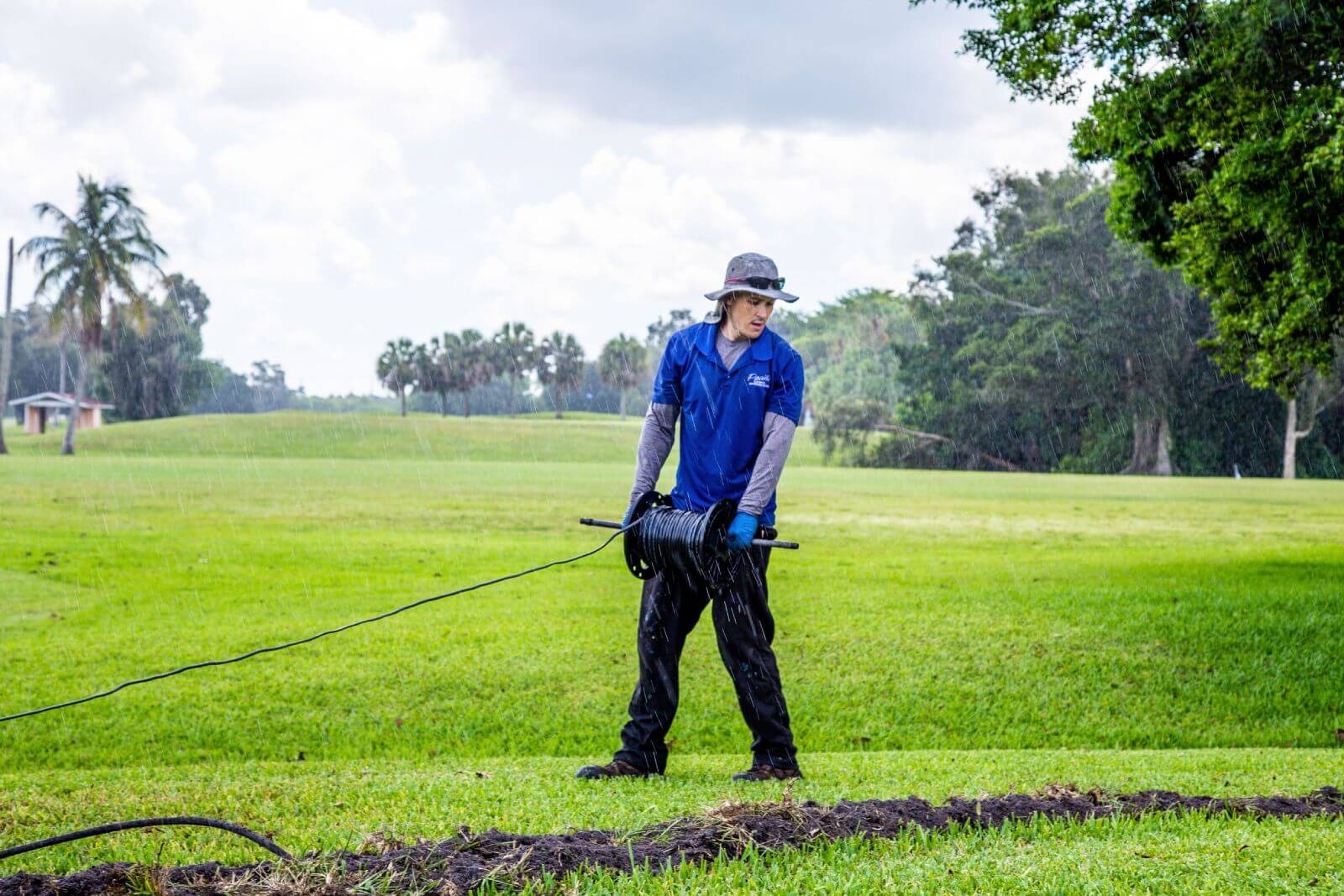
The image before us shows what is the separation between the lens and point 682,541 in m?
5.09

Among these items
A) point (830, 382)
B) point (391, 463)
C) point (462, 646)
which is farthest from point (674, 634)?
point (830, 382)

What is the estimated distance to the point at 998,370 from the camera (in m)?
57.9

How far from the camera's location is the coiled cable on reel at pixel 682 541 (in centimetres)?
506

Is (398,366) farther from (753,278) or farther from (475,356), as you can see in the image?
(753,278)

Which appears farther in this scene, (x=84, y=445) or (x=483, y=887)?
(x=84, y=445)

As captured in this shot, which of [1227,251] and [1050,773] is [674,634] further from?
[1227,251]

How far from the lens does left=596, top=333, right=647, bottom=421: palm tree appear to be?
9775cm

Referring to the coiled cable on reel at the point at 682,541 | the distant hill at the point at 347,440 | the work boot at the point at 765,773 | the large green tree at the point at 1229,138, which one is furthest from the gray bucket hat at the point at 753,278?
the distant hill at the point at 347,440

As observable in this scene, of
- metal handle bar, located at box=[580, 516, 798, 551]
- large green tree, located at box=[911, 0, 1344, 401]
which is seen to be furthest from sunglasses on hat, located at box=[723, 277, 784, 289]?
large green tree, located at box=[911, 0, 1344, 401]

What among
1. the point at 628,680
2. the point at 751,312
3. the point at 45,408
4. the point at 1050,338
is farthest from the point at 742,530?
the point at 45,408

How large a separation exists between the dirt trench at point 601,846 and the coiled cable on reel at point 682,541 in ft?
3.88

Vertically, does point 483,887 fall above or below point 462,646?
above

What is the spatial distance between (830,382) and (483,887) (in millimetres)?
84421

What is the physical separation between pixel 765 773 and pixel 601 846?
1.89 m
